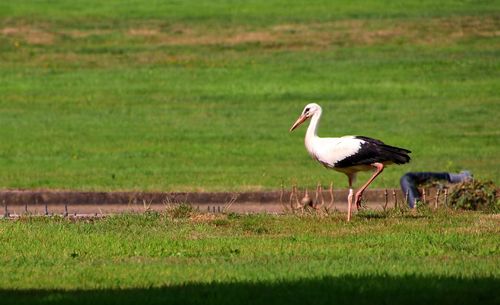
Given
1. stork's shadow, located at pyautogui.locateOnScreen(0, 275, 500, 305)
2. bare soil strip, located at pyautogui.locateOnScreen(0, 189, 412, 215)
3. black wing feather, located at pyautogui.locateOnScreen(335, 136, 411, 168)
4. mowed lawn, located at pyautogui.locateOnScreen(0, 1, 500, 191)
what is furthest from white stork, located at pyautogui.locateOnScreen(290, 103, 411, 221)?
mowed lawn, located at pyautogui.locateOnScreen(0, 1, 500, 191)

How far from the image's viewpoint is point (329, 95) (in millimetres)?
30266

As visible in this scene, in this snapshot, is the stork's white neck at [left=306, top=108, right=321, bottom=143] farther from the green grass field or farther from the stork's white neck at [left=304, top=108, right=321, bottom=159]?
the green grass field

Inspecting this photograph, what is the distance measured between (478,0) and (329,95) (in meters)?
12.8

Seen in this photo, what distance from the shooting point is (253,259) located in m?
12.5

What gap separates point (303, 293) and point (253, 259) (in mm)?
2089

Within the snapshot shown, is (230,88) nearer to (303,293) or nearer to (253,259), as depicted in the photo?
(253,259)

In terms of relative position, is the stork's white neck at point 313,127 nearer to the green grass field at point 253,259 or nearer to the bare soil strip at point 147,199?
the green grass field at point 253,259

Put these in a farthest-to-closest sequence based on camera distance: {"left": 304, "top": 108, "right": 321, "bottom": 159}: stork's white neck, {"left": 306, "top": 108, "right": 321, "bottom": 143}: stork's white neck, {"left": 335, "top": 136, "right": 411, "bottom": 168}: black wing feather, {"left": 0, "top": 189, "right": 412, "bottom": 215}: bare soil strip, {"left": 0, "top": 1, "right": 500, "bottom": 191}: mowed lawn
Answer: {"left": 0, "top": 1, "right": 500, "bottom": 191}: mowed lawn
{"left": 0, "top": 189, "right": 412, "bottom": 215}: bare soil strip
{"left": 306, "top": 108, "right": 321, "bottom": 143}: stork's white neck
{"left": 304, "top": 108, "right": 321, "bottom": 159}: stork's white neck
{"left": 335, "top": 136, "right": 411, "bottom": 168}: black wing feather

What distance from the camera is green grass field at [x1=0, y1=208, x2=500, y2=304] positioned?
10.4 m

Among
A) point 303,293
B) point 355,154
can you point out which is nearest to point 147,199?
point 355,154

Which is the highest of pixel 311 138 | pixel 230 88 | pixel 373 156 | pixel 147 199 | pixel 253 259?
pixel 311 138

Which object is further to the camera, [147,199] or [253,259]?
[147,199]

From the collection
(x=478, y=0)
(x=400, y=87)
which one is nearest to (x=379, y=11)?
(x=478, y=0)

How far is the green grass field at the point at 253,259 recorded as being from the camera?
34.1ft
